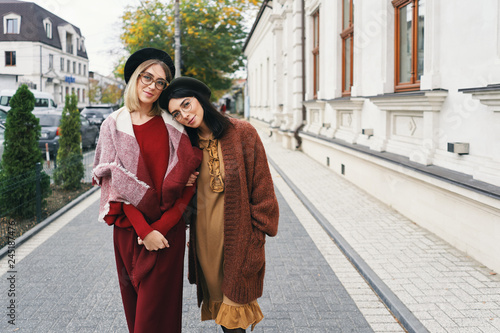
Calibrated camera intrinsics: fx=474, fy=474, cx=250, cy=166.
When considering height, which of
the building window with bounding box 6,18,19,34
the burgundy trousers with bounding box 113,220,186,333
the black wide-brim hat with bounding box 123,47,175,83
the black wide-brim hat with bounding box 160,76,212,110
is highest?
the building window with bounding box 6,18,19,34

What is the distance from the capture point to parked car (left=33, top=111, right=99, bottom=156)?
587 inches

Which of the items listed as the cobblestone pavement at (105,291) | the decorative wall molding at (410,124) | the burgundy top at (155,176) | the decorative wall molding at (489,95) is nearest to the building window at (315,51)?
the decorative wall molding at (410,124)

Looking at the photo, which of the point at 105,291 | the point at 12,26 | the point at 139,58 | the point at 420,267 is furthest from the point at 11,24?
the point at 139,58

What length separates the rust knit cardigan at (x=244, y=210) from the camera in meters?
2.68

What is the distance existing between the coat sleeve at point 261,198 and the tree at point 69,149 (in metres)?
7.59

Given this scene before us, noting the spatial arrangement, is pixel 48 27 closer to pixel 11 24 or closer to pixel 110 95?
pixel 11 24

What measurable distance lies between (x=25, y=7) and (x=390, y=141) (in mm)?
29530

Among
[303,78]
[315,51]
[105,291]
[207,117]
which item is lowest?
[105,291]

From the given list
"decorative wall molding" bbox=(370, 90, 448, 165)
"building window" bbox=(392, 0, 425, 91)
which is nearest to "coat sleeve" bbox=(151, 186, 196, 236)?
"decorative wall molding" bbox=(370, 90, 448, 165)

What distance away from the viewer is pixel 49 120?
52.9 feet

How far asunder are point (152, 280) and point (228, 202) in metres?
0.60

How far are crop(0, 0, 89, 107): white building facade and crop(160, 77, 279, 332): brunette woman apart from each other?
876 inches

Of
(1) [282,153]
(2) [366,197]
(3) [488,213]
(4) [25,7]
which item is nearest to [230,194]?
(3) [488,213]

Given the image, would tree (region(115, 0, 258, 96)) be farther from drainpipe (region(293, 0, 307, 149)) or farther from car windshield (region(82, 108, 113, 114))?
drainpipe (region(293, 0, 307, 149))
